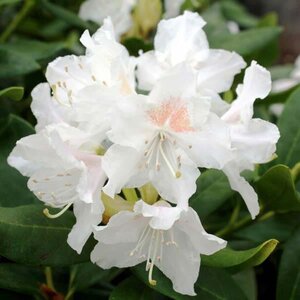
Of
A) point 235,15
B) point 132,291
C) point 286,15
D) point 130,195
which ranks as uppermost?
point 130,195

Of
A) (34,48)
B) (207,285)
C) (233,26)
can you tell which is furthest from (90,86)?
(233,26)

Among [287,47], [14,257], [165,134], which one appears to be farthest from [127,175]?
[287,47]

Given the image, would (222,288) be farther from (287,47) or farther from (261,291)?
(287,47)

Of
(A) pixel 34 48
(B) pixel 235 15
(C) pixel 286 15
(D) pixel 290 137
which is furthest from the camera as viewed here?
(C) pixel 286 15

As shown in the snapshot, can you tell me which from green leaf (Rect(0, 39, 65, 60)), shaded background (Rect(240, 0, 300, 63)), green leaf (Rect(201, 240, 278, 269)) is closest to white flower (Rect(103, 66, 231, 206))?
green leaf (Rect(201, 240, 278, 269))

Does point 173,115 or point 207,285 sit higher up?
point 173,115

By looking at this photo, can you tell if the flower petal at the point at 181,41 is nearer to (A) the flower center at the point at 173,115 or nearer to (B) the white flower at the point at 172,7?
(A) the flower center at the point at 173,115

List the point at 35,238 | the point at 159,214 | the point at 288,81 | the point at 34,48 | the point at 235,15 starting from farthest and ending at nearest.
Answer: the point at 235,15 → the point at 288,81 → the point at 34,48 → the point at 35,238 → the point at 159,214

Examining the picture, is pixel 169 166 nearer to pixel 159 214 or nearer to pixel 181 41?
pixel 159 214
